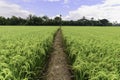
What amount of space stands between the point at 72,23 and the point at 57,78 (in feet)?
290

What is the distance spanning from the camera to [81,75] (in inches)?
206

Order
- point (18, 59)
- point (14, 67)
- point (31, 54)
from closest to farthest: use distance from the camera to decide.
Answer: point (14, 67), point (18, 59), point (31, 54)

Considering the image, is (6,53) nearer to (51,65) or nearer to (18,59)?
(18,59)

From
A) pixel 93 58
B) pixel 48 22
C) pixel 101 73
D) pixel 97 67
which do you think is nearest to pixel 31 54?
pixel 93 58

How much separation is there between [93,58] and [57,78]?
53.4 inches

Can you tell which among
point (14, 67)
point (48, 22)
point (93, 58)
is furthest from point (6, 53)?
point (48, 22)

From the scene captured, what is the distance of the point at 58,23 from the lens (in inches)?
3610

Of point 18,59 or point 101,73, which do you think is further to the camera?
point 18,59

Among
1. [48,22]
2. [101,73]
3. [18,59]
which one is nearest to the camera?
[101,73]

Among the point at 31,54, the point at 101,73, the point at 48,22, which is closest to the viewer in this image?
the point at 101,73

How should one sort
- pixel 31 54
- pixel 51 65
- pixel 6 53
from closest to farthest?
1. pixel 6 53
2. pixel 31 54
3. pixel 51 65

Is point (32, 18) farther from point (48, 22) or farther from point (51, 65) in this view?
point (51, 65)

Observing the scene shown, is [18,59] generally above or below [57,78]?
above

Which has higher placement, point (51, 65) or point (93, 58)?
point (93, 58)
